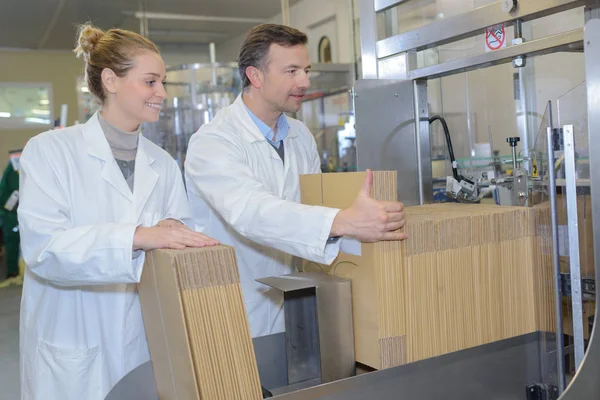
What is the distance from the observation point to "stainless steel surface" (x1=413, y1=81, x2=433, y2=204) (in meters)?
1.95

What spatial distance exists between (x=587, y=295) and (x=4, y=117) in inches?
374

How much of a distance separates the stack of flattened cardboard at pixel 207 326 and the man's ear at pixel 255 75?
738mm

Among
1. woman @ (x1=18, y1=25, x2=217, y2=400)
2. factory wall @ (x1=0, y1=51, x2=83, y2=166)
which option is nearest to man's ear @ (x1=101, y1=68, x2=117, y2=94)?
woman @ (x1=18, y1=25, x2=217, y2=400)

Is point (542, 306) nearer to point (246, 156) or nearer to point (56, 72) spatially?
point (246, 156)

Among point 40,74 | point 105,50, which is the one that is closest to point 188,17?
point 40,74

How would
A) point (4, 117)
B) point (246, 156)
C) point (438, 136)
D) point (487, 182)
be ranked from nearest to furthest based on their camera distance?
point (246, 156), point (487, 182), point (438, 136), point (4, 117)

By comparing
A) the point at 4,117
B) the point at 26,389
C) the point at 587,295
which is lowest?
the point at 26,389

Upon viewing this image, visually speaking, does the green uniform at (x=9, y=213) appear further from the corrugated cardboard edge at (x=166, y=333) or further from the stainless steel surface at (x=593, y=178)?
the stainless steel surface at (x=593, y=178)

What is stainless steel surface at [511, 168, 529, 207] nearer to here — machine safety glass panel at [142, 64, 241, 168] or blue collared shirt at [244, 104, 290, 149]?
blue collared shirt at [244, 104, 290, 149]

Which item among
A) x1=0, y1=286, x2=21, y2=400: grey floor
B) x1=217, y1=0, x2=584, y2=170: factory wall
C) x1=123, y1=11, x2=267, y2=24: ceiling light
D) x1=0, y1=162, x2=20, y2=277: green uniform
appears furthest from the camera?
x1=123, y1=11, x2=267, y2=24: ceiling light

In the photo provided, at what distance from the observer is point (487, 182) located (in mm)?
1867

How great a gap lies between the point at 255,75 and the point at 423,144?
652mm

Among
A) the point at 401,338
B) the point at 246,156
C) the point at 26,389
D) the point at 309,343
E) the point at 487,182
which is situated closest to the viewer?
the point at 401,338

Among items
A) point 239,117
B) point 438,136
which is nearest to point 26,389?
point 239,117
